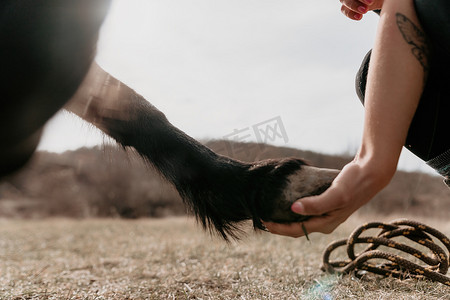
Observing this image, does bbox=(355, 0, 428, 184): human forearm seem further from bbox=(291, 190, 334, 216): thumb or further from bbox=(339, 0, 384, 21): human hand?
bbox=(339, 0, 384, 21): human hand

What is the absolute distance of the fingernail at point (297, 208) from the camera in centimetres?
101

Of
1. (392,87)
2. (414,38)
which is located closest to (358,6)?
(414,38)

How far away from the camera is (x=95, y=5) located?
116cm

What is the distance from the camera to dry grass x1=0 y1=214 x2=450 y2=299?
140cm

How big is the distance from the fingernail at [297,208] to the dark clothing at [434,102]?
0.54 m

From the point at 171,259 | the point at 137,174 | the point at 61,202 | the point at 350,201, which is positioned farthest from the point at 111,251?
the point at 61,202

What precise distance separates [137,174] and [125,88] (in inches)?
403

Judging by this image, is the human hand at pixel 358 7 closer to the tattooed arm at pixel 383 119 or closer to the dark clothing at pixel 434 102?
the dark clothing at pixel 434 102

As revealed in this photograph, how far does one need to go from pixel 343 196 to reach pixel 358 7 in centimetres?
75

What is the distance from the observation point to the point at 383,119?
968mm

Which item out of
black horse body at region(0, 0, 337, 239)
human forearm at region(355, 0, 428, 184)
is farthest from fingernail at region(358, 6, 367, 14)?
black horse body at region(0, 0, 337, 239)

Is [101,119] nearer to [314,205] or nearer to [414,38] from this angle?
[314,205]

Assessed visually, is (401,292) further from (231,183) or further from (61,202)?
(61,202)

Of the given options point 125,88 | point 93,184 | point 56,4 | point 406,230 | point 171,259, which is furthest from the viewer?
point 93,184
